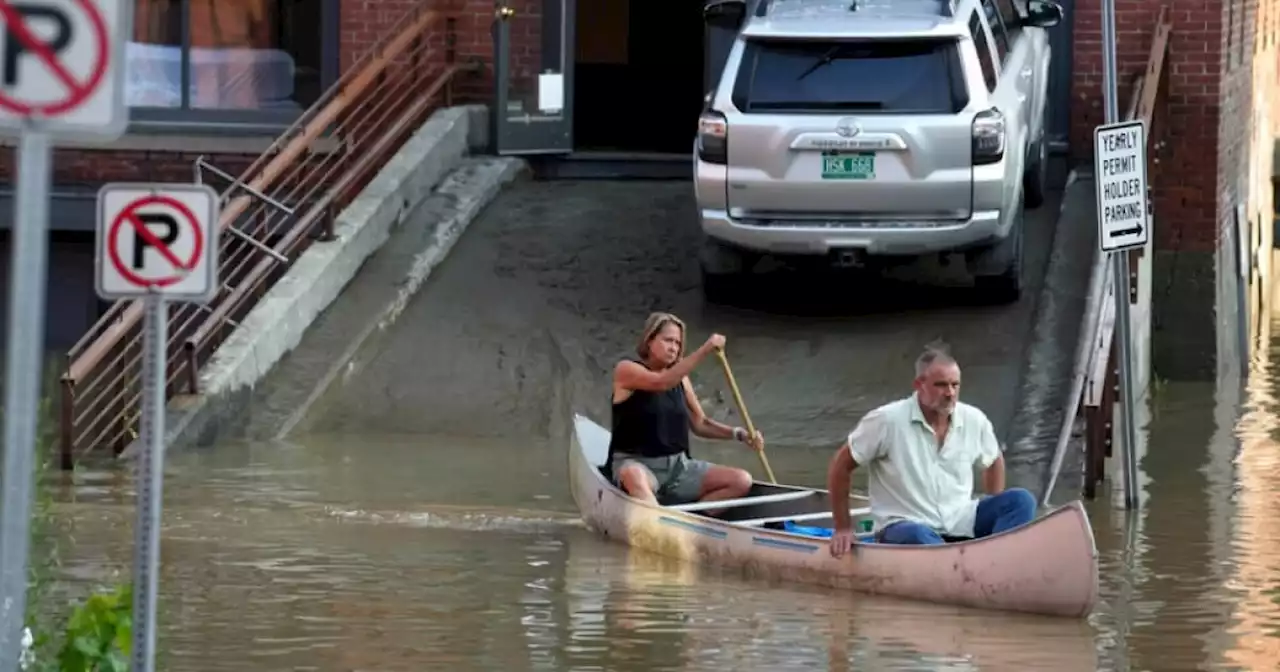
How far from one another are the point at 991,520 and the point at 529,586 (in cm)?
212

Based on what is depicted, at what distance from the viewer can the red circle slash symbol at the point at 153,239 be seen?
23.5 feet

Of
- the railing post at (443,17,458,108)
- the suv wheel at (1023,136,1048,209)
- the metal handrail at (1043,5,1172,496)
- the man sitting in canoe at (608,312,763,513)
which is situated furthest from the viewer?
the railing post at (443,17,458,108)

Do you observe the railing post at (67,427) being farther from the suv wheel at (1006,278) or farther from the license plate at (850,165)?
the suv wheel at (1006,278)

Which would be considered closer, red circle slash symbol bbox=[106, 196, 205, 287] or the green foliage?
red circle slash symbol bbox=[106, 196, 205, 287]

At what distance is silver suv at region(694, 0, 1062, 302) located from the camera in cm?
1611

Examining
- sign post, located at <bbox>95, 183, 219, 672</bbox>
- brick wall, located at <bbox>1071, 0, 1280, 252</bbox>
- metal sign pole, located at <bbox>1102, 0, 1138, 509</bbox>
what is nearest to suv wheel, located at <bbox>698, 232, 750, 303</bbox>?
brick wall, located at <bbox>1071, 0, 1280, 252</bbox>

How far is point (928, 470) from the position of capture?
11.2m

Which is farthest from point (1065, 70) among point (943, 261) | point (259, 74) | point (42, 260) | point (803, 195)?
point (42, 260)

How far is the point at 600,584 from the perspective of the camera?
462 inches

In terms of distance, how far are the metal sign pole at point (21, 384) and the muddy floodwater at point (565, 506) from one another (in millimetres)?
3454

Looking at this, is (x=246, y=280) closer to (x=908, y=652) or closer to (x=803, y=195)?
(x=803, y=195)

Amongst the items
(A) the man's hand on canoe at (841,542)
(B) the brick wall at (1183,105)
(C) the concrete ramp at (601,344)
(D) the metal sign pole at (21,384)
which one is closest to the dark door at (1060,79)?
(B) the brick wall at (1183,105)

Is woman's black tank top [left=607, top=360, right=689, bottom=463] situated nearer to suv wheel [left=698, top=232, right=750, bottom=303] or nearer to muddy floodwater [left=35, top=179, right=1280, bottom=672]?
muddy floodwater [left=35, top=179, right=1280, bottom=672]

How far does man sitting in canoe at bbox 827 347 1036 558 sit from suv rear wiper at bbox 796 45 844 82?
17.9 feet
